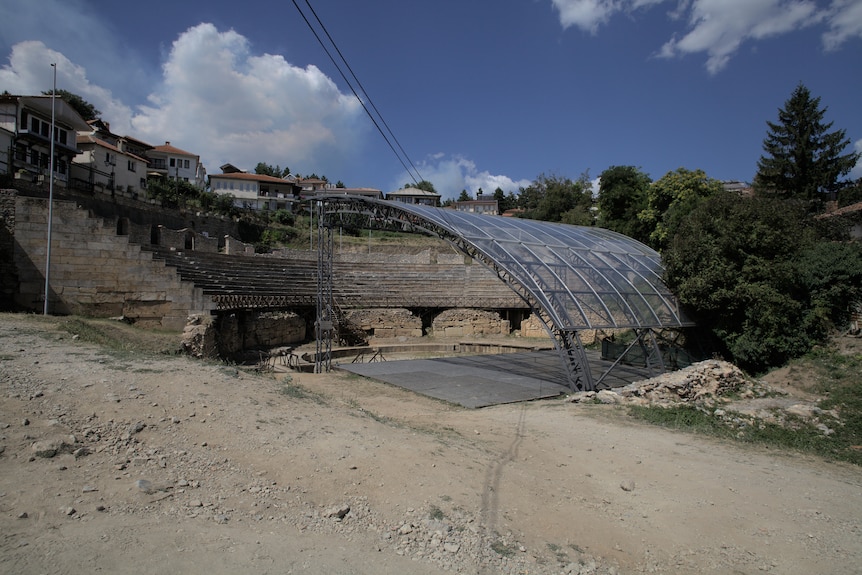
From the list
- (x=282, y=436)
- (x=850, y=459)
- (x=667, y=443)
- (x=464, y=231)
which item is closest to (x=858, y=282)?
(x=850, y=459)

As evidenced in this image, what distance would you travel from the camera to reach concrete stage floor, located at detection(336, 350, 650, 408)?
1271 cm

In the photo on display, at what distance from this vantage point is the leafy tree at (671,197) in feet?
90.3

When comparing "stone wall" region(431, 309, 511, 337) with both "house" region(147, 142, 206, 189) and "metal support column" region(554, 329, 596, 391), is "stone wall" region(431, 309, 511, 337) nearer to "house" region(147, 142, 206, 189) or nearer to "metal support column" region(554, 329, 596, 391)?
"metal support column" region(554, 329, 596, 391)

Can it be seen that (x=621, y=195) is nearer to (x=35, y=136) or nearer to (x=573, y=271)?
(x=573, y=271)

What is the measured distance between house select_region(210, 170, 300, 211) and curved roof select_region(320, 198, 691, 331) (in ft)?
137

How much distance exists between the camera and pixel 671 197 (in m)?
30.2

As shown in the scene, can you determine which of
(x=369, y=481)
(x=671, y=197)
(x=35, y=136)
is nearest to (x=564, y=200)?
(x=671, y=197)

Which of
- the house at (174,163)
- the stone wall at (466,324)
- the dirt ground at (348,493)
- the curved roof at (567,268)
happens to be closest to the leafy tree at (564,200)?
the stone wall at (466,324)

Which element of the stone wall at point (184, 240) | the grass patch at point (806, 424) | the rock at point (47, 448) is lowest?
the grass patch at point (806, 424)

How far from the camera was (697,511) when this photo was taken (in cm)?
563

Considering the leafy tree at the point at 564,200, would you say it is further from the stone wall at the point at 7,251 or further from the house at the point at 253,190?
the stone wall at the point at 7,251

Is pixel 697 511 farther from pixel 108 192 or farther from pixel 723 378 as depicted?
pixel 108 192

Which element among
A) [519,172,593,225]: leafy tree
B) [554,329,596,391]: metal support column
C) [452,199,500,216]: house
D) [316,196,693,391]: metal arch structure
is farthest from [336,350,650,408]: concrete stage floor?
[452,199,500,216]: house

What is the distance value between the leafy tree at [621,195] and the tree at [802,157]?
7545mm
